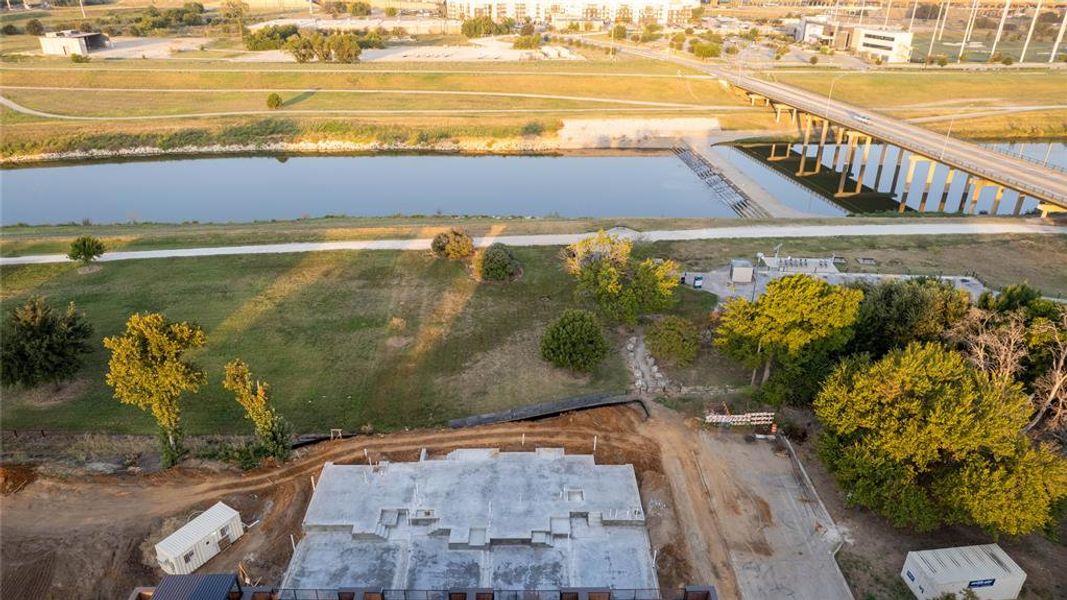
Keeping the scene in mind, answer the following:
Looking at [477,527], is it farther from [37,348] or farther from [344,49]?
[344,49]

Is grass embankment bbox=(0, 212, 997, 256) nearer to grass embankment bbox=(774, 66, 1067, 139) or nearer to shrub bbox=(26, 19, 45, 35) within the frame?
grass embankment bbox=(774, 66, 1067, 139)

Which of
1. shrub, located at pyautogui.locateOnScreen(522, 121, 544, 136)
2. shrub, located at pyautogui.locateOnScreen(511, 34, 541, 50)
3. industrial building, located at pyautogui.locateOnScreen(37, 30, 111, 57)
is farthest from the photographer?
shrub, located at pyautogui.locateOnScreen(511, 34, 541, 50)

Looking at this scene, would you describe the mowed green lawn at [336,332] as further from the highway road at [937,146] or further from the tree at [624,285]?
the highway road at [937,146]

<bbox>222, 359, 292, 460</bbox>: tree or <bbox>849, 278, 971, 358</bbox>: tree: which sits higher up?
<bbox>849, 278, 971, 358</bbox>: tree

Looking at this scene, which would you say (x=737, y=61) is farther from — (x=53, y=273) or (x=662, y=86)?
(x=53, y=273)

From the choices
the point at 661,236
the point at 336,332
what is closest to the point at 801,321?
the point at 661,236

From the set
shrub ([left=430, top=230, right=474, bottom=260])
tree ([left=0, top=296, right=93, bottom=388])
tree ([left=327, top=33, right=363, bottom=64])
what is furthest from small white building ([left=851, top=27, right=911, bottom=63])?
tree ([left=0, top=296, right=93, bottom=388])
